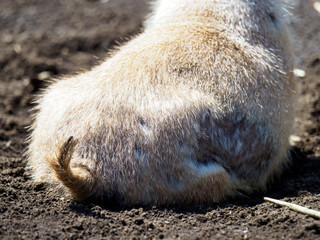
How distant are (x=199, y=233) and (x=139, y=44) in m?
1.82

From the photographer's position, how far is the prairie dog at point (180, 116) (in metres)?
3.38

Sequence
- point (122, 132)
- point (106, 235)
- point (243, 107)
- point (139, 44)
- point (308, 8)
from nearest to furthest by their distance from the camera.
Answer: point (106, 235) → point (122, 132) → point (243, 107) → point (139, 44) → point (308, 8)

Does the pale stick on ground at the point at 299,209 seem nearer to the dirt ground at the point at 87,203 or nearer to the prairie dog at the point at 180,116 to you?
the dirt ground at the point at 87,203

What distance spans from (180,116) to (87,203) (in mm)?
1006

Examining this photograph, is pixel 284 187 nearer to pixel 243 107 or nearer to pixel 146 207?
pixel 243 107

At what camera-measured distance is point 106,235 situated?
10.1ft

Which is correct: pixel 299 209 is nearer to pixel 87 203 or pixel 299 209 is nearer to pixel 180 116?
pixel 180 116

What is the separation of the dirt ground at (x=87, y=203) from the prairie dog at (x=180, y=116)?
0.18 metres

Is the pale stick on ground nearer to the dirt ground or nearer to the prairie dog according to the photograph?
the dirt ground

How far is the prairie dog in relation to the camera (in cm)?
338

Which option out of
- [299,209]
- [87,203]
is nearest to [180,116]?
[87,203]

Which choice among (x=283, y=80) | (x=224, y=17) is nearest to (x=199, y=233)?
(x=283, y=80)

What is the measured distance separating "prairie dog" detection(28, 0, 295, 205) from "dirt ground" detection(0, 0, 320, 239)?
0.58ft

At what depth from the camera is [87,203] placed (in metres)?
3.44
